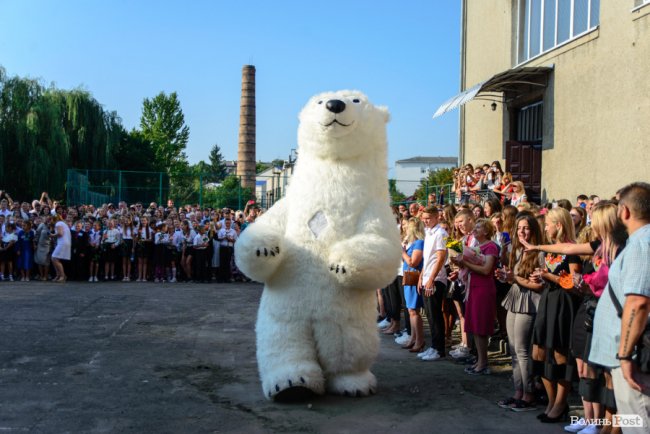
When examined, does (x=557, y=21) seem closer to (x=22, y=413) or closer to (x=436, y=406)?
(x=436, y=406)

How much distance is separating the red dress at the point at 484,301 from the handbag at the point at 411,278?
50.5 inches

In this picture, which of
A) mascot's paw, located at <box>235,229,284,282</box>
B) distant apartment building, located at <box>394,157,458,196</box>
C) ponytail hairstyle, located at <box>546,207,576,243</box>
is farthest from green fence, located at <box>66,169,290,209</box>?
distant apartment building, located at <box>394,157,458,196</box>

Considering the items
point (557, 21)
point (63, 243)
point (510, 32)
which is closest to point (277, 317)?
point (63, 243)

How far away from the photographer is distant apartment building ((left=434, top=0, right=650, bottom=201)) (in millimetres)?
11406

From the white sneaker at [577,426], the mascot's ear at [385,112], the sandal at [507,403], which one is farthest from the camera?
the mascot's ear at [385,112]

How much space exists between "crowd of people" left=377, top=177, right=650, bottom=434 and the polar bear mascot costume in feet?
3.76

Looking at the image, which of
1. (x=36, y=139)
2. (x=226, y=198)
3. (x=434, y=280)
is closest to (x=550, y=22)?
(x=434, y=280)

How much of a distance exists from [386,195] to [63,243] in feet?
35.8

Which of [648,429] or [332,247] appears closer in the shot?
[648,429]

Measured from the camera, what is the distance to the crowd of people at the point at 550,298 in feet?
10.8

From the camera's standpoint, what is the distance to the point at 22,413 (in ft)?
16.5

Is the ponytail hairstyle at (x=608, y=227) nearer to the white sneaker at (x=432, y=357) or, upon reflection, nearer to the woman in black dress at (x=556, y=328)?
the woman in black dress at (x=556, y=328)

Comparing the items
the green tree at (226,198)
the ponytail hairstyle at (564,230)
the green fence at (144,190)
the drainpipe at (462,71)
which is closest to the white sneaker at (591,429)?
the ponytail hairstyle at (564,230)

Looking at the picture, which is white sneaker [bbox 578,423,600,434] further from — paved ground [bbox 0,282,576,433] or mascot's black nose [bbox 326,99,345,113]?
mascot's black nose [bbox 326,99,345,113]
